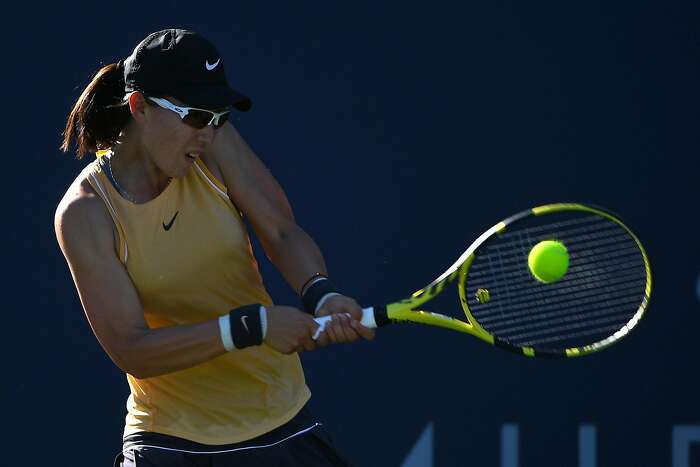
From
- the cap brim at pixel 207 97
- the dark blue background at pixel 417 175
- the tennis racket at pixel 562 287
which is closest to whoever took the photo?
the cap brim at pixel 207 97

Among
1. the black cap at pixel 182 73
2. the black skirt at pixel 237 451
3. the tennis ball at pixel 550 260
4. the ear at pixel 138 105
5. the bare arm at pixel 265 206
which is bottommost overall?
the black skirt at pixel 237 451

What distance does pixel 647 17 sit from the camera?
425 centimetres

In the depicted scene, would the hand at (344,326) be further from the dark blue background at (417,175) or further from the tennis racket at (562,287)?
the dark blue background at (417,175)

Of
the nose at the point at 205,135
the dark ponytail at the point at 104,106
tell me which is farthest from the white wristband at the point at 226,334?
the dark ponytail at the point at 104,106

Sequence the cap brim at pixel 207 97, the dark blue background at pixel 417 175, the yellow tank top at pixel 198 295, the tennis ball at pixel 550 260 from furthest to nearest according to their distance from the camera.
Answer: the dark blue background at pixel 417 175 → the tennis ball at pixel 550 260 → the yellow tank top at pixel 198 295 → the cap brim at pixel 207 97

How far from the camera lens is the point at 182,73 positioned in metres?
2.78

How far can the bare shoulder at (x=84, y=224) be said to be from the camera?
279 centimetres

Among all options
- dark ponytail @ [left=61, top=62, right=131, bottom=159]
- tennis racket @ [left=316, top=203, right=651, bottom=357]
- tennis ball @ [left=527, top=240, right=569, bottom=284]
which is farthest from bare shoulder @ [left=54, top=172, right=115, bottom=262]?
tennis ball @ [left=527, top=240, right=569, bottom=284]

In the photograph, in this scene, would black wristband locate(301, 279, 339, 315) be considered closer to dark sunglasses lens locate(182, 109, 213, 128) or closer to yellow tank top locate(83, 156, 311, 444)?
yellow tank top locate(83, 156, 311, 444)

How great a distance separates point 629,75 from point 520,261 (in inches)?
42.4

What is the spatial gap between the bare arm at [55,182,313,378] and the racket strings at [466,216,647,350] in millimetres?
760

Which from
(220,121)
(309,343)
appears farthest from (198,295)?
(220,121)

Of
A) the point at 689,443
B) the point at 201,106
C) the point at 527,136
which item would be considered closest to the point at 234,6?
the point at 527,136

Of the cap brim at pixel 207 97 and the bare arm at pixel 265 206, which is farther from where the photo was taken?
the bare arm at pixel 265 206
